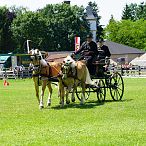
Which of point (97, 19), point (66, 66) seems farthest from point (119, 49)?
point (66, 66)

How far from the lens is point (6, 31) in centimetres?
8419

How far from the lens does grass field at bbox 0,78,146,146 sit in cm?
871

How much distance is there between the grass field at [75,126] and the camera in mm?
8711

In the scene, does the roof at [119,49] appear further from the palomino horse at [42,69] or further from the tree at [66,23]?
the palomino horse at [42,69]

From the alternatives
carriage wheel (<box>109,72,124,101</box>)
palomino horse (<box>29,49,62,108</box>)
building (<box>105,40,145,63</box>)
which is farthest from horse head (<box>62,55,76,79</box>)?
building (<box>105,40,145,63</box>)

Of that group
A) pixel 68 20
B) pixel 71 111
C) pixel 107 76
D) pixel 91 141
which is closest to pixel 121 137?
pixel 91 141

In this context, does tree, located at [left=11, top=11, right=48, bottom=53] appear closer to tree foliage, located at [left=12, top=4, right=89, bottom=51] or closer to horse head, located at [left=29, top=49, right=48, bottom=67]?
tree foliage, located at [left=12, top=4, right=89, bottom=51]

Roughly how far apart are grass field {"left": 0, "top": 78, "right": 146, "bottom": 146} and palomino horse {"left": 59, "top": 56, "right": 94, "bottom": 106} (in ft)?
2.89

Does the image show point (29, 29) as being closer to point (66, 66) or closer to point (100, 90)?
point (100, 90)

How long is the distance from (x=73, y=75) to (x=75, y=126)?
5.34 m

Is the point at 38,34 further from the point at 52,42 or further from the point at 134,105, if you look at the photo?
the point at 134,105

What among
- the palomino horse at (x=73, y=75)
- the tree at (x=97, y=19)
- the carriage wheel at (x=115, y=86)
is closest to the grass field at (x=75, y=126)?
the palomino horse at (x=73, y=75)

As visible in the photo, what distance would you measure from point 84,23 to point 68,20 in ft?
13.2

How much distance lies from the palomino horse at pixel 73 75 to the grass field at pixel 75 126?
2.89 ft
